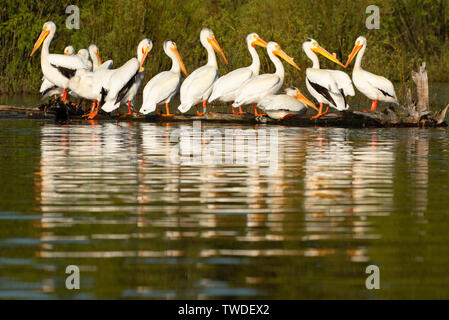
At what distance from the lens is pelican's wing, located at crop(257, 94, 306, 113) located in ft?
68.7

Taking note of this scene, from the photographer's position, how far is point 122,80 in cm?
2128

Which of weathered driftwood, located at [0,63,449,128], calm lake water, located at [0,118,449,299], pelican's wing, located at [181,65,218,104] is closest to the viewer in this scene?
calm lake water, located at [0,118,449,299]

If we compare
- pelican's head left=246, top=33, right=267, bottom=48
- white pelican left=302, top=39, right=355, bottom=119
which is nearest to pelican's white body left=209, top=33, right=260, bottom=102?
white pelican left=302, top=39, right=355, bottom=119

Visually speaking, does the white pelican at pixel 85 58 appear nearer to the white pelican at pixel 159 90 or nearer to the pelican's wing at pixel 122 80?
the pelican's wing at pixel 122 80

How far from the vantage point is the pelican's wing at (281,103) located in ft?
68.7

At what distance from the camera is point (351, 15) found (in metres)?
35.7

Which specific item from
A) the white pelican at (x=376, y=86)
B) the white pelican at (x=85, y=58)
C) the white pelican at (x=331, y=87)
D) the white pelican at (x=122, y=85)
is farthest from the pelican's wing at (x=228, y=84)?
the white pelican at (x=85, y=58)

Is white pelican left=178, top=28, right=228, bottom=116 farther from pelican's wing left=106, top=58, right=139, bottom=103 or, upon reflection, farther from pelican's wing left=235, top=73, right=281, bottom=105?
pelican's wing left=106, top=58, right=139, bottom=103

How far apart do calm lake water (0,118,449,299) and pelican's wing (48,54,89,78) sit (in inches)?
263

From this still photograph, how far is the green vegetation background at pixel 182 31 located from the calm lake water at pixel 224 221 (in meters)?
16.1

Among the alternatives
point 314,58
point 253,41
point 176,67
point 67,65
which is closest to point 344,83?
point 314,58

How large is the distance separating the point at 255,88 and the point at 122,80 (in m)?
2.52

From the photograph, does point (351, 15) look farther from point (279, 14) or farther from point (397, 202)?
point (397, 202)
